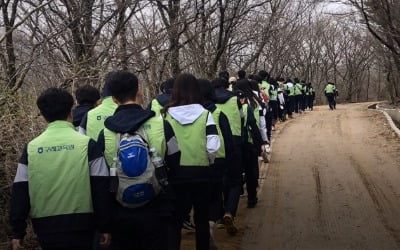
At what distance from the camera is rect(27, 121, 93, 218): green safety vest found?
381 centimetres

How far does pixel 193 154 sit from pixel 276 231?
2.83 meters

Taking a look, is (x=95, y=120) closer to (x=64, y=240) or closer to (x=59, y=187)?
(x=59, y=187)

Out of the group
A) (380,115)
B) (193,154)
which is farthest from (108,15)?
(380,115)

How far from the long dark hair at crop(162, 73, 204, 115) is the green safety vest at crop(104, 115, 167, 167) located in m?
1.08

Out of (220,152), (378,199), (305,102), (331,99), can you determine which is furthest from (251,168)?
(331,99)

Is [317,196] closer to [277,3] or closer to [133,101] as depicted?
[133,101]

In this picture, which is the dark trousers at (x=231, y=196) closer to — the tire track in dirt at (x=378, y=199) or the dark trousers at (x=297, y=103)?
the tire track in dirt at (x=378, y=199)

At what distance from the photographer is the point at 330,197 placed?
31.0 feet

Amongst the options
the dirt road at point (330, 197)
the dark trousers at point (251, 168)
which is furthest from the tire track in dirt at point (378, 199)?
the dark trousers at point (251, 168)

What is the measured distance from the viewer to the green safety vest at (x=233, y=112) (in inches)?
284

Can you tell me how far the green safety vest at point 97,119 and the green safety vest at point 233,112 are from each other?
2018 millimetres

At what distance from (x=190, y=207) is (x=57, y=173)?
1.80 m

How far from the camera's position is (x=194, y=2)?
14836mm

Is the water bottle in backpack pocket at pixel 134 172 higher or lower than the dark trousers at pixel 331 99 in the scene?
higher
